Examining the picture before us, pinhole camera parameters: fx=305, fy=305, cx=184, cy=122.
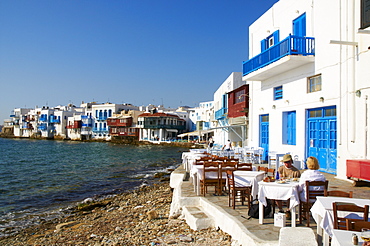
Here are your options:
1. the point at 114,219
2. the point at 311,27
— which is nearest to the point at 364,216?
the point at 114,219

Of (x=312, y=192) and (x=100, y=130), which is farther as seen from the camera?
(x=100, y=130)

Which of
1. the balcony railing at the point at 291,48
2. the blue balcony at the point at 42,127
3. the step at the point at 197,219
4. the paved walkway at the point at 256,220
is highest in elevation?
the balcony railing at the point at 291,48

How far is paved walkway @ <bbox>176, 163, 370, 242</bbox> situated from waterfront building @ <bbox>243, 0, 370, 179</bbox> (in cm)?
110

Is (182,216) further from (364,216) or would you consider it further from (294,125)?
(294,125)

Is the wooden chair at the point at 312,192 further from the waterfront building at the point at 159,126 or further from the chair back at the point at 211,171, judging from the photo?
the waterfront building at the point at 159,126

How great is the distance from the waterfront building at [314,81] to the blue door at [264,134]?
0.18ft

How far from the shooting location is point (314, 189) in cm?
537

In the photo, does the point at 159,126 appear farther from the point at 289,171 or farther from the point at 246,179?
the point at 289,171

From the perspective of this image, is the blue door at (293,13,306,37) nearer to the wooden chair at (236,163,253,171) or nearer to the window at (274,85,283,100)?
the window at (274,85,283,100)

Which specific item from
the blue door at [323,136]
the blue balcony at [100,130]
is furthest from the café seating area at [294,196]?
the blue balcony at [100,130]

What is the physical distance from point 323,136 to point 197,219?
23.7 feet

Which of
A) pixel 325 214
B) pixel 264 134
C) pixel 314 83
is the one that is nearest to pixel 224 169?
pixel 325 214

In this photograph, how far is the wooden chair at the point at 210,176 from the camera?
26.5ft

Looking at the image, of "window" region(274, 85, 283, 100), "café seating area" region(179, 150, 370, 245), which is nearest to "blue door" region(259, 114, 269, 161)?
"window" region(274, 85, 283, 100)
